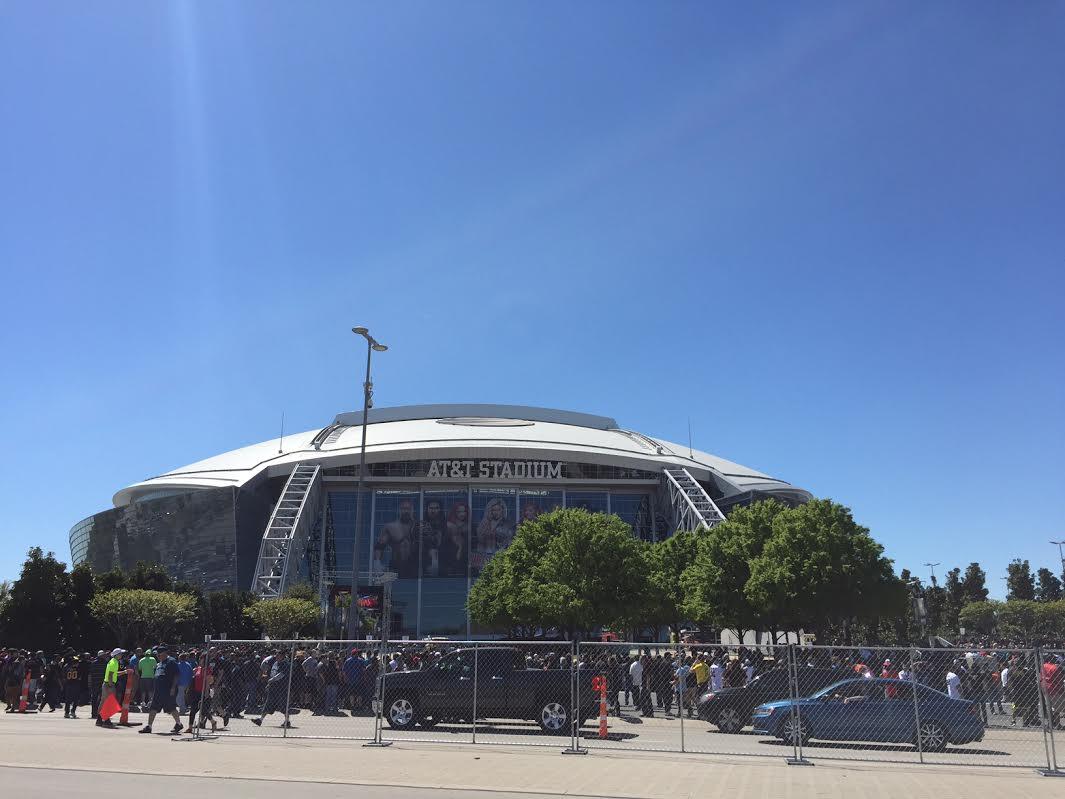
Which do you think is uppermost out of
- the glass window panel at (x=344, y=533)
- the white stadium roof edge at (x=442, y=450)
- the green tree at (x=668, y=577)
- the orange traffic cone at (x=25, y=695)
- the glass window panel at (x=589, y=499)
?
the white stadium roof edge at (x=442, y=450)

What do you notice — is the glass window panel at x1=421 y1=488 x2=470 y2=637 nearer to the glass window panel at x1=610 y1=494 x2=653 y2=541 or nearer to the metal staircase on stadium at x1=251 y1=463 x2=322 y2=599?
the metal staircase on stadium at x1=251 y1=463 x2=322 y2=599

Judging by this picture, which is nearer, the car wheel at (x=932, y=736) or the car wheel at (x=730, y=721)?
the car wheel at (x=932, y=736)

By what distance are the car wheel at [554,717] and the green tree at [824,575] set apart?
21391 millimetres

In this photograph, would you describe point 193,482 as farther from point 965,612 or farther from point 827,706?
point 965,612

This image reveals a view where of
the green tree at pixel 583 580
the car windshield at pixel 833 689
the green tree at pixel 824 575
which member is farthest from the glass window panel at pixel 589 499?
the car windshield at pixel 833 689

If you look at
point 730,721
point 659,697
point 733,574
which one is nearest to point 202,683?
point 730,721

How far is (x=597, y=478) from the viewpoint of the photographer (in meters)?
78.8

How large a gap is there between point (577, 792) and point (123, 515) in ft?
229

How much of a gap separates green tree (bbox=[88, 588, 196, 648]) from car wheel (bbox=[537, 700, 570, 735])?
2585 cm

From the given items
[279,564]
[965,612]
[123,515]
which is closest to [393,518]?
[279,564]

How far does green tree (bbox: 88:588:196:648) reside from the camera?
35.8 metres

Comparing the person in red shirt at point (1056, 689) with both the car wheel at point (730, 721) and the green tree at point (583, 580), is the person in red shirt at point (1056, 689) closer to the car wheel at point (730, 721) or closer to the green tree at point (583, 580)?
the car wheel at point (730, 721)

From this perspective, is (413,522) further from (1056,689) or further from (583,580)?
(1056,689)

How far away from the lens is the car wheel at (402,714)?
18375mm
